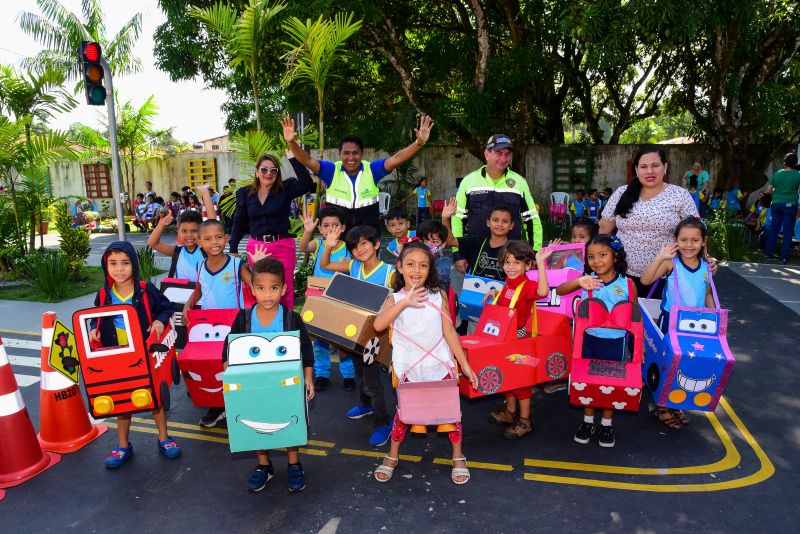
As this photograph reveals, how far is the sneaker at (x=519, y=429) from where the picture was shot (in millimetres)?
4113

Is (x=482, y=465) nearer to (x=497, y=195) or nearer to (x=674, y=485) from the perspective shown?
(x=674, y=485)

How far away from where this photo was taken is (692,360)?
3666mm

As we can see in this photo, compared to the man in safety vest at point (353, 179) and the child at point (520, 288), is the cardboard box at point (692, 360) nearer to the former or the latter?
the child at point (520, 288)

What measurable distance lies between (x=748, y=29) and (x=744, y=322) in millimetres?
9795

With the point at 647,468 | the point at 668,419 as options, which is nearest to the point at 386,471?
the point at 647,468

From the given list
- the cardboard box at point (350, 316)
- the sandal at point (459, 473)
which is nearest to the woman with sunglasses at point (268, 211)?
the cardboard box at point (350, 316)

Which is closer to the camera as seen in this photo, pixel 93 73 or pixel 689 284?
pixel 689 284

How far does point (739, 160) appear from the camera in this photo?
610 inches

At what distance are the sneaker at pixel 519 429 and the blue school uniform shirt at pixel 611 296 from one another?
84cm

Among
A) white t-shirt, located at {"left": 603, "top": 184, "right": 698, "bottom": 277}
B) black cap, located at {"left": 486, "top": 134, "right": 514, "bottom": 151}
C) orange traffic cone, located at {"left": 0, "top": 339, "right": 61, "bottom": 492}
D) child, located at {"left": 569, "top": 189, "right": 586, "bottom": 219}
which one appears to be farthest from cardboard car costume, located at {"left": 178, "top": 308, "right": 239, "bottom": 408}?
child, located at {"left": 569, "top": 189, "right": 586, "bottom": 219}

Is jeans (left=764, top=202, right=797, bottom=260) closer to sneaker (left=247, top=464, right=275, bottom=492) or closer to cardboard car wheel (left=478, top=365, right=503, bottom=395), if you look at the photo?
→ cardboard car wheel (left=478, top=365, right=503, bottom=395)

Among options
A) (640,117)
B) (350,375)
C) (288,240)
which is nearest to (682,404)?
(350,375)

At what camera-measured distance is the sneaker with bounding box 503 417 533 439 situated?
162 inches

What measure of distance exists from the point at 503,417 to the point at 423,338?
1.28m
